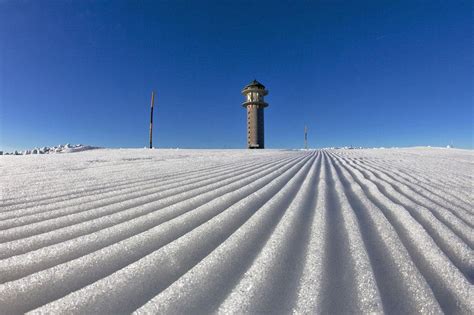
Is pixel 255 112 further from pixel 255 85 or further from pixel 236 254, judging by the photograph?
pixel 236 254

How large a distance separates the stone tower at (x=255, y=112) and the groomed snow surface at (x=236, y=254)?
681 inches

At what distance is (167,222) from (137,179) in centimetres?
144

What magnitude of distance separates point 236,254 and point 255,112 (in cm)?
1897

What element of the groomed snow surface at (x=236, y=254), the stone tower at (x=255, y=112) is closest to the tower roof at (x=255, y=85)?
the stone tower at (x=255, y=112)

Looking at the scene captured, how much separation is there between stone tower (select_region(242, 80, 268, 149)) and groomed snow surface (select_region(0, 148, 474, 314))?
17.3 metres

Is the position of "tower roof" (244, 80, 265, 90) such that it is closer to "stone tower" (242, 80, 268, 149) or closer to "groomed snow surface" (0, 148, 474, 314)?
"stone tower" (242, 80, 268, 149)

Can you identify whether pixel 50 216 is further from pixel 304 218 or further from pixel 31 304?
pixel 304 218

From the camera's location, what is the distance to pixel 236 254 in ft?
3.18

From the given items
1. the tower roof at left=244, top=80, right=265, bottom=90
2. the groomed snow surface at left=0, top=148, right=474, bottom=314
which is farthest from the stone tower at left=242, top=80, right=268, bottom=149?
the groomed snow surface at left=0, top=148, right=474, bottom=314

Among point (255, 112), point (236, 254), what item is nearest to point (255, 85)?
point (255, 112)

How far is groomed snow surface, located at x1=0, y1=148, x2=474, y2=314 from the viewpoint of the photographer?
728 mm

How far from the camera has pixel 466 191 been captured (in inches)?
79.7

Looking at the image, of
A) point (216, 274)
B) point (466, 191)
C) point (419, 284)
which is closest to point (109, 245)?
point (216, 274)

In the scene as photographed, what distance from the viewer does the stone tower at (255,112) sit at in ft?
62.5
